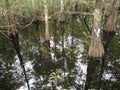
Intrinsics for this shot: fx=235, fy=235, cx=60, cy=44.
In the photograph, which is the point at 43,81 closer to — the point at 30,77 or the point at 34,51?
the point at 30,77

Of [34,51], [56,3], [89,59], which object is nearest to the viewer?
[89,59]

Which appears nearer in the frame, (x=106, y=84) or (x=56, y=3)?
(x=106, y=84)

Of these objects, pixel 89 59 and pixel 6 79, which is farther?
pixel 89 59

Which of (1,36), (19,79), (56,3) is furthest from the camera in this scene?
(56,3)

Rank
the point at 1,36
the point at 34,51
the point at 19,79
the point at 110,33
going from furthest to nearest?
the point at 1,36
the point at 110,33
the point at 34,51
the point at 19,79

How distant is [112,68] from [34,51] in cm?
718

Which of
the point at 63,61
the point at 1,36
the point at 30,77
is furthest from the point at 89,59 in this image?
the point at 1,36

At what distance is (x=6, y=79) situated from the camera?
51.3 feet

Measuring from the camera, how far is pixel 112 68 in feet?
53.4

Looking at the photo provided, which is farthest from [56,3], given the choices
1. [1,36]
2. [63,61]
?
[63,61]

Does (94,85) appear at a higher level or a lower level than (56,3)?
lower

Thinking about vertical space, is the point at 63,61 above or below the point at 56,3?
below

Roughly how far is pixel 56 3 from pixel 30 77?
1723 cm

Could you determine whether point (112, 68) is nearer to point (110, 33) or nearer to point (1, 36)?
point (110, 33)
